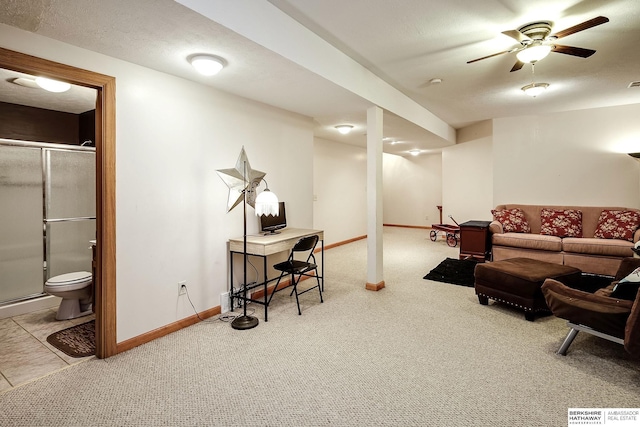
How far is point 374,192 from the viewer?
4004mm

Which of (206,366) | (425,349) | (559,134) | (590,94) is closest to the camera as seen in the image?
(206,366)

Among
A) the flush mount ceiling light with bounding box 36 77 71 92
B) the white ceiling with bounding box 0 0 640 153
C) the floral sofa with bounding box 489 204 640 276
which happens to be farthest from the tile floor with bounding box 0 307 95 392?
the floral sofa with bounding box 489 204 640 276

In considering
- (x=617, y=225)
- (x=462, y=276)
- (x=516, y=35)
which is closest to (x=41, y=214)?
(x=516, y=35)

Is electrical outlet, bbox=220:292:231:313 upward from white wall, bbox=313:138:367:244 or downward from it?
downward

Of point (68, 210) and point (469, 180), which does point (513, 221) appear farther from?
point (68, 210)

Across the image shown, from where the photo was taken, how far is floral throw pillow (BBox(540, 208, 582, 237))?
516 centimetres

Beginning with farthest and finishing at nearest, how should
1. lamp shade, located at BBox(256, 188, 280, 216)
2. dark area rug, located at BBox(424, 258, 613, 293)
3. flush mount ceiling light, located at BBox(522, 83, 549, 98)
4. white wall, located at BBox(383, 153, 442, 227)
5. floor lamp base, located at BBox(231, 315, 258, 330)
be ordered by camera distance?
white wall, located at BBox(383, 153, 442, 227) → dark area rug, located at BBox(424, 258, 613, 293) → flush mount ceiling light, located at BBox(522, 83, 549, 98) → lamp shade, located at BBox(256, 188, 280, 216) → floor lamp base, located at BBox(231, 315, 258, 330)

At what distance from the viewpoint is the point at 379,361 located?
7.99 ft

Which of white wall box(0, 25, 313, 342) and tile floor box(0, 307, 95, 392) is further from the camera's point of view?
white wall box(0, 25, 313, 342)

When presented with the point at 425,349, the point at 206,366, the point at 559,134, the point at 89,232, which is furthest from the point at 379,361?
the point at 559,134

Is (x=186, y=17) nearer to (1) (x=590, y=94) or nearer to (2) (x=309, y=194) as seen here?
(2) (x=309, y=194)

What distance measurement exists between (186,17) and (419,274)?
4239 mm

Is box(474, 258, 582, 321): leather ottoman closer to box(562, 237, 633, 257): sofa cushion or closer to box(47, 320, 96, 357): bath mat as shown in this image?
box(562, 237, 633, 257): sofa cushion

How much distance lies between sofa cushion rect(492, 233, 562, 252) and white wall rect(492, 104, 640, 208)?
1.20 m
